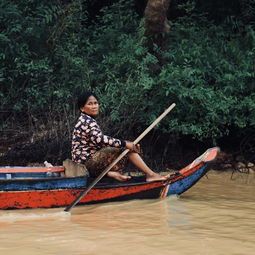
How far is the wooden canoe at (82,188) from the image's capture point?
20.1ft

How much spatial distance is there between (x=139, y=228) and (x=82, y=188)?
1420mm

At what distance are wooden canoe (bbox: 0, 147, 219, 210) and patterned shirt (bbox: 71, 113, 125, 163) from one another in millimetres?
372

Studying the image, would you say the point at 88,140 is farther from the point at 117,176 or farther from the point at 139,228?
the point at 139,228

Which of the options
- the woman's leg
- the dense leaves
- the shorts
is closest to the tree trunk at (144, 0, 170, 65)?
the dense leaves

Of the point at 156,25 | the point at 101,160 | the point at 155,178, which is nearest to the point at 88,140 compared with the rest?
the point at 101,160

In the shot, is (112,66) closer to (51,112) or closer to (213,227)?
(51,112)

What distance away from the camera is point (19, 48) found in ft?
31.8

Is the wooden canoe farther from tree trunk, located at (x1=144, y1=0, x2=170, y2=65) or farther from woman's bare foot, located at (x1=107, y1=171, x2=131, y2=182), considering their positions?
tree trunk, located at (x1=144, y1=0, x2=170, y2=65)

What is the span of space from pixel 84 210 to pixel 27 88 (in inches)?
155

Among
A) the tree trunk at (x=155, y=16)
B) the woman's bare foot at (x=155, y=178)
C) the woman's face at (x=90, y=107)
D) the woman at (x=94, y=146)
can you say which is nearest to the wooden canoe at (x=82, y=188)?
the woman's bare foot at (x=155, y=178)

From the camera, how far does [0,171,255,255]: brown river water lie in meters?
4.32

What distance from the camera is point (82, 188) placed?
634cm

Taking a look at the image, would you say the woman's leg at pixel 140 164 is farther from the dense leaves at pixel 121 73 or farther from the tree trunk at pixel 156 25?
the tree trunk at pixel 156 25

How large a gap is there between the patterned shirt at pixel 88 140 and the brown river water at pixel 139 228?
0.65 metres
